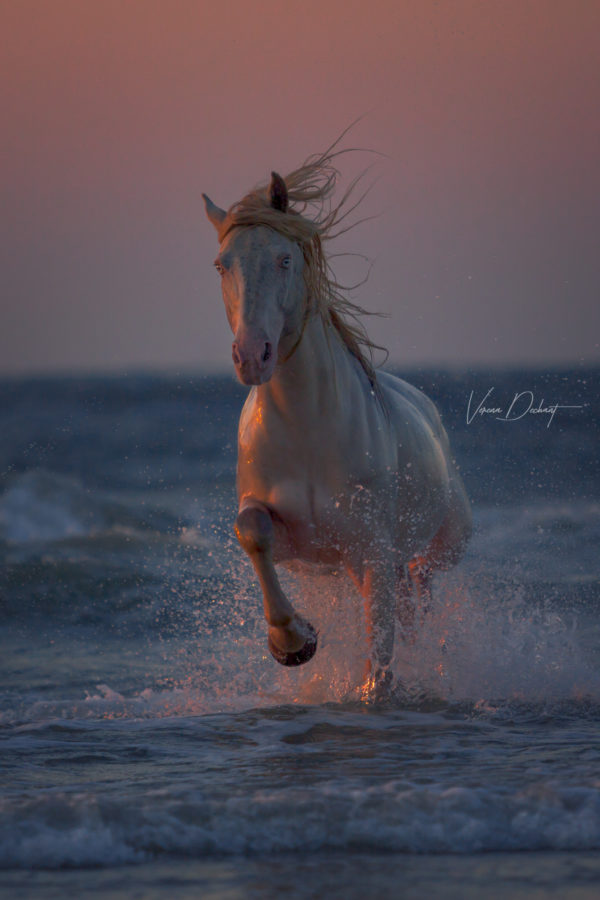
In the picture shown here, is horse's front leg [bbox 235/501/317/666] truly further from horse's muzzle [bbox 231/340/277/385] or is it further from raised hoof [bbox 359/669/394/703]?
horse's muzzle [bbox 231/340/277/385]

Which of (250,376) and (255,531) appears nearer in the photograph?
(250,376)

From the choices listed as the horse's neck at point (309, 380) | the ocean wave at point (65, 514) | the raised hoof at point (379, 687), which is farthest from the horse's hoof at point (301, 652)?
the ocean wave at point (65, 514)

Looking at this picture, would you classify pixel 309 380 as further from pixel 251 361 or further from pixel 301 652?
pixel 301 652

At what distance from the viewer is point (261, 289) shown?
362 cm

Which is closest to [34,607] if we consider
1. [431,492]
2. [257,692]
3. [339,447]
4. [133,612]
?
[133,612]

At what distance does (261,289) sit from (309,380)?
49 centimetres

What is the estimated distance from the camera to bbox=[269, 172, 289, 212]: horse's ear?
3841 millimetres

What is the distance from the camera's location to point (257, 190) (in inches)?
156

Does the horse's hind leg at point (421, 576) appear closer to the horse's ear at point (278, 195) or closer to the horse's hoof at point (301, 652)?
the horse's hoof at point (301, 652)

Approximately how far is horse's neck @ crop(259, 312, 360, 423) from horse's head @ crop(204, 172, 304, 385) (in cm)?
11

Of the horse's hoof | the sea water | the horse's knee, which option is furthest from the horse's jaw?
the sea water

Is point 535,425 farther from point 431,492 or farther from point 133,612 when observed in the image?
point 431,492

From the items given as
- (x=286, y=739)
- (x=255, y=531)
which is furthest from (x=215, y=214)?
(x=286, y=739)

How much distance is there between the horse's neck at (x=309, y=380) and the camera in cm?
399
